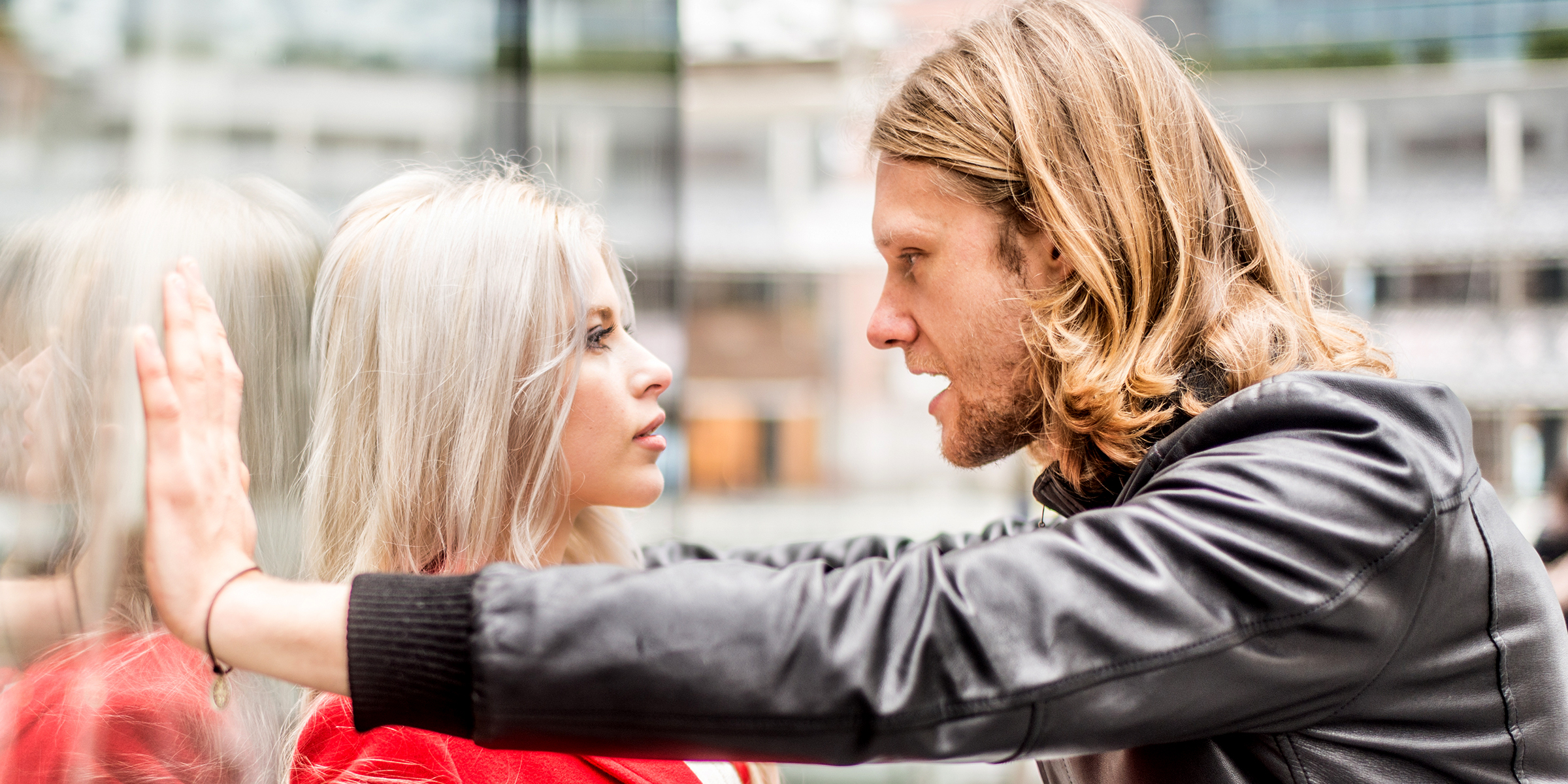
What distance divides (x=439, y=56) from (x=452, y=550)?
0.93 metres

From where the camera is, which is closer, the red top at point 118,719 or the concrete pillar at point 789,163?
the red top at point 118,719

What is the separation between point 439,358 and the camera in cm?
133

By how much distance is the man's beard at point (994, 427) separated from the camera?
57.8 inches

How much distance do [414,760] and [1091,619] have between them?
777 millimetres

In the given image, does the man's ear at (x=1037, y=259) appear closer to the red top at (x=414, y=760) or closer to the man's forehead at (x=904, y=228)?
the man's forehead at (x=904, y=228)

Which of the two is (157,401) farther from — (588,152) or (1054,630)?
(588,152)

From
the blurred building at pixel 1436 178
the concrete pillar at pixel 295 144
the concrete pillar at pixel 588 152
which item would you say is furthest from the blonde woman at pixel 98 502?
the blurred building at pixel 1436 178

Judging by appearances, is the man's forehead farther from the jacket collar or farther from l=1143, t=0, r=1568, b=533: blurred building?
l=1143, t=0, r=1568, b=533: blurred building

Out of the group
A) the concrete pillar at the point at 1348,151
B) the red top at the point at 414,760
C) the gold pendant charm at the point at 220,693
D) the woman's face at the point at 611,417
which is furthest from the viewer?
the concrete pillar at the point at 1348,151

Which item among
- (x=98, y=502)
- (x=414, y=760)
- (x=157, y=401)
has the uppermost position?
(x=157, y=401)

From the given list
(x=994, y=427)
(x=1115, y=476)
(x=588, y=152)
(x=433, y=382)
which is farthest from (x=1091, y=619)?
(x=588, y=152)

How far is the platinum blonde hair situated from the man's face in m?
0.47

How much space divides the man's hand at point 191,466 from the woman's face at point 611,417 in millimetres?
508

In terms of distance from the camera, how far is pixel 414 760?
1188 millimetres
